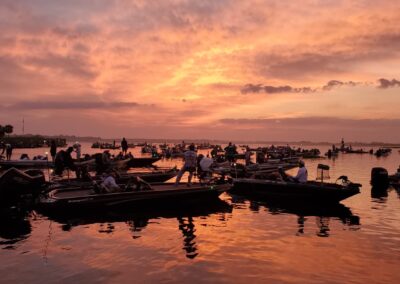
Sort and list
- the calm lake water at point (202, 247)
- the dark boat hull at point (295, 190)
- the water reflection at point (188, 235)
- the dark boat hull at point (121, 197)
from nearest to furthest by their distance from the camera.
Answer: the calm lake water at point (202, 247) → the water reflection at point (188, 235) → the dark boat hull at point (121, 197) → the dark boat hull at point (295, 190)

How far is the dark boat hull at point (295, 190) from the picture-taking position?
21000 mm

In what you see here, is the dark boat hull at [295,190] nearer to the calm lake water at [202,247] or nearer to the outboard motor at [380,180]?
the calm lake water at [202,247]

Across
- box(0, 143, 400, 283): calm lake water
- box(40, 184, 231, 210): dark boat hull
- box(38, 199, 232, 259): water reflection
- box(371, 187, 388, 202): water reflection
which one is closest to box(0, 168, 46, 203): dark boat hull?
box(0, 143, 400, 283): calm lake water

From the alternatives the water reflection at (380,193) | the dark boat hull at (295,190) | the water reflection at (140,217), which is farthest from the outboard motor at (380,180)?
the water reflection at (140,217)

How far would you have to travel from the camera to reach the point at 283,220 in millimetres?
17578

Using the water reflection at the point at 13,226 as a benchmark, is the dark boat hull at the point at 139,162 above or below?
above

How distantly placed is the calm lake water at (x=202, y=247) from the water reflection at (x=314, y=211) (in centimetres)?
9

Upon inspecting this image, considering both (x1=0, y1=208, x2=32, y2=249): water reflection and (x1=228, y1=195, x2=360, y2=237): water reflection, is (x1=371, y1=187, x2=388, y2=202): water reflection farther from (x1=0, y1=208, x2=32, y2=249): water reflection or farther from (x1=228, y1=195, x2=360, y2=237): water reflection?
(x1=0, y1=208, x2=32, y2=249): water reflection

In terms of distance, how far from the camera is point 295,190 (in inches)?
888

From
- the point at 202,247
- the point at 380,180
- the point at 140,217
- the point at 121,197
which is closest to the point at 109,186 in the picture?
the point at 121,197

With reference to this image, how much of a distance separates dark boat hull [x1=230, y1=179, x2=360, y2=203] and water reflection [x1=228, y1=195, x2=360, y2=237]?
0.50 meters

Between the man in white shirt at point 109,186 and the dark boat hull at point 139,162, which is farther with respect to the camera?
the dark boat hull at point 139,162

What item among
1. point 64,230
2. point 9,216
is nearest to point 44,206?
point 9,216

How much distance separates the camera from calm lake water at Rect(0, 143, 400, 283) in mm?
10258
